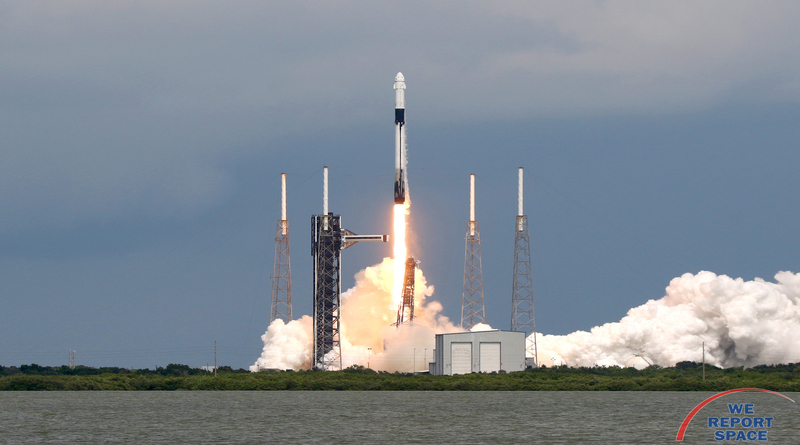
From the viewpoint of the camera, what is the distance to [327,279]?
418 ft

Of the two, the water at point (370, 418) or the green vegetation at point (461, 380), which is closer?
the water at point (370, 418)

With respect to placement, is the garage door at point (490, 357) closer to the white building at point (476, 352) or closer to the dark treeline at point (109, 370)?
the white building at point (476, 352)

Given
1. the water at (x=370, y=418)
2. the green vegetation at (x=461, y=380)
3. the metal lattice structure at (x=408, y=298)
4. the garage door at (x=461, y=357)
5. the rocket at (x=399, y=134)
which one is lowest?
the water at (x=370, y=418)

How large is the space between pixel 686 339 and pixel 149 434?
79126 mm

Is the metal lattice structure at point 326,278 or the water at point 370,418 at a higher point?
the metal lattice structure at point 326,278

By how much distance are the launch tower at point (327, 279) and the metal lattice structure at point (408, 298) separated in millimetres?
5138

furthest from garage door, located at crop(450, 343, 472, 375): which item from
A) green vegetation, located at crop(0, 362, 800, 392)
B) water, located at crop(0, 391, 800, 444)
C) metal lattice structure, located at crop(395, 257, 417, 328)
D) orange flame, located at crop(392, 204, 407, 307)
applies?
orange flame, located at crop(392, 204, 407, 307)

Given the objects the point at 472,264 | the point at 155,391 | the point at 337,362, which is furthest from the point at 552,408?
the point at 155,391

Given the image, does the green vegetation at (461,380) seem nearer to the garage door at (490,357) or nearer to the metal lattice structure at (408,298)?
the garage door at (490,357)

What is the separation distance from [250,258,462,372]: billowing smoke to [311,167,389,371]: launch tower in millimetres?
2597

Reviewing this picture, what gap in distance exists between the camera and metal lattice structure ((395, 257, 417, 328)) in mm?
128250

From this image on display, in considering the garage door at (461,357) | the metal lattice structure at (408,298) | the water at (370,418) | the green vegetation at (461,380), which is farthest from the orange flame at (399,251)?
the water at (370,418)

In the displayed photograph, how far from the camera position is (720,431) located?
83375 millimetres

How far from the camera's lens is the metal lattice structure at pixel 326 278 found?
417 feet
